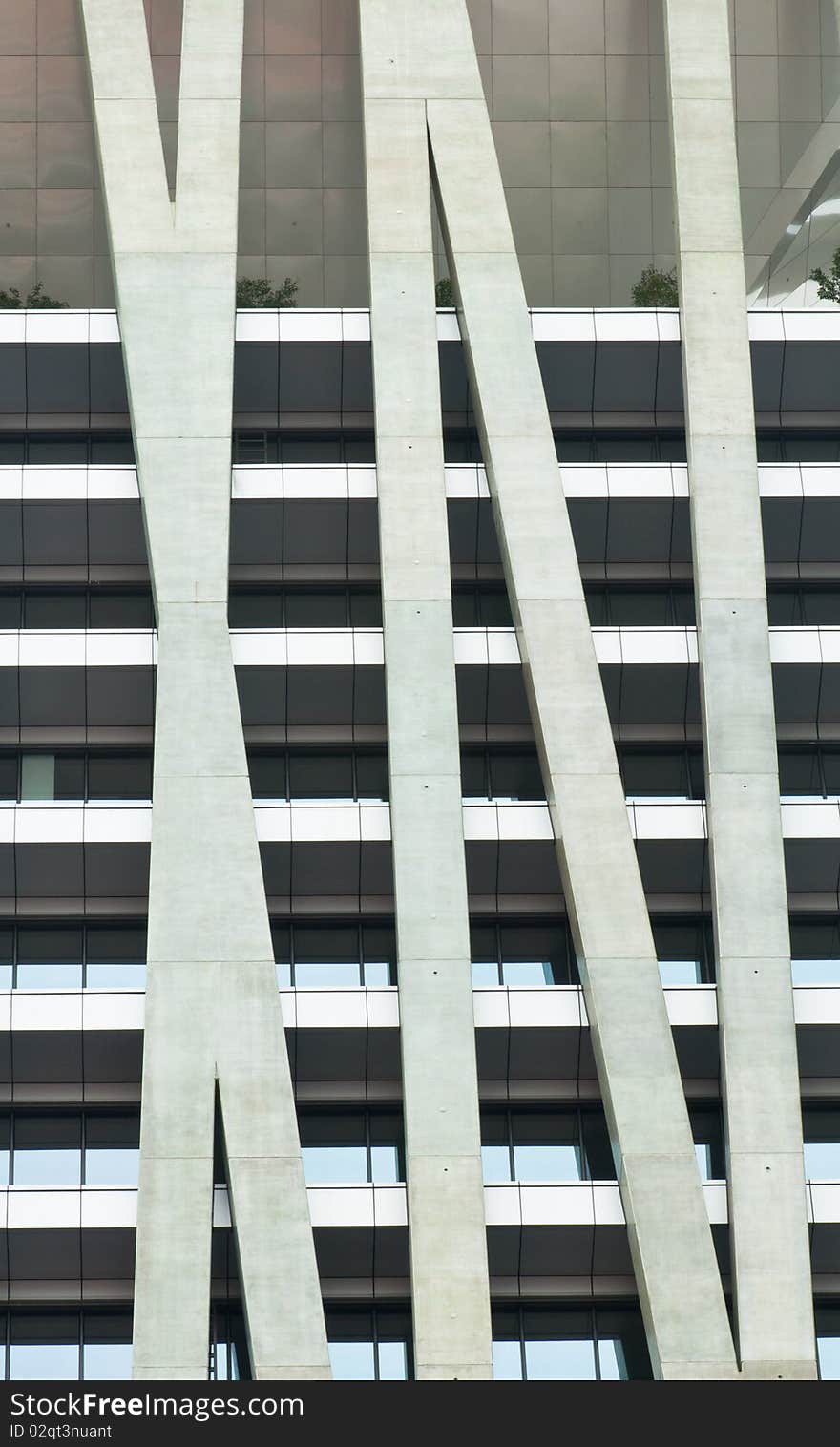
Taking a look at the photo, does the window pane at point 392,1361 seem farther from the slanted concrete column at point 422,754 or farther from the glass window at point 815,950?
the glass window at point 815,950

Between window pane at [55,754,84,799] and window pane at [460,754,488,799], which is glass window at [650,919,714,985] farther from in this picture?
window pane at [55,754,84,799]

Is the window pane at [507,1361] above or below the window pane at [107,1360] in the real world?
below

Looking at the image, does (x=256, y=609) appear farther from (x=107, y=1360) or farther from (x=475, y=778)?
(x=107, y=1360)

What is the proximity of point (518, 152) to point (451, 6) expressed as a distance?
376 cm

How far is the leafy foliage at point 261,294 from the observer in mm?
39156

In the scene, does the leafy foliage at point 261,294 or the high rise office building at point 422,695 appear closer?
the high rise office building at point 422,695

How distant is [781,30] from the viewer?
4028 centimetres

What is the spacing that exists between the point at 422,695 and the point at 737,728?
602 centimetres

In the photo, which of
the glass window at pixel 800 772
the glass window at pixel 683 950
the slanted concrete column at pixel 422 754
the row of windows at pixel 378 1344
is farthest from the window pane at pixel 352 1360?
the glass window at pixel 800 772

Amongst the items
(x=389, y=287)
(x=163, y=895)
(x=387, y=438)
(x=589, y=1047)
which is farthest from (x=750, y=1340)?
(x=389, y=287)

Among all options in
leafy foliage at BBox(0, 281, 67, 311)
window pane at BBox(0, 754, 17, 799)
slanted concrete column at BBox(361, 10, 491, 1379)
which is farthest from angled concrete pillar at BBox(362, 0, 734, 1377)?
window pane at BBox(0, 754, 17, 799)

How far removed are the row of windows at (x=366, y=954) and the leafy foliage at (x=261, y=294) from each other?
13.3 m

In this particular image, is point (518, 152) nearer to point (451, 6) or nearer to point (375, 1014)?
point (451, 6)

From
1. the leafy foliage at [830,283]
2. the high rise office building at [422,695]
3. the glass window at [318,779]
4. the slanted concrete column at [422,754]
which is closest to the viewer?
the slanted concrete column at [422,754]
